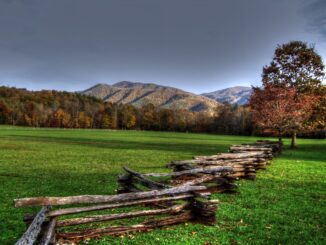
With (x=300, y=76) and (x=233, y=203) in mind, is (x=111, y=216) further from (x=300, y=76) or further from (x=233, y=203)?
(x=300, y=76)

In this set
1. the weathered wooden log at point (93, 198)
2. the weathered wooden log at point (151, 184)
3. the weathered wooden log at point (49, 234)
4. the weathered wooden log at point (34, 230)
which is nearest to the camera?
the weathered wooden log at point (34, 230)

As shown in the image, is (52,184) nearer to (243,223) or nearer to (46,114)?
(243,223)

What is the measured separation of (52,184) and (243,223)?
8262 mm

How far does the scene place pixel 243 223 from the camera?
7.70 metres

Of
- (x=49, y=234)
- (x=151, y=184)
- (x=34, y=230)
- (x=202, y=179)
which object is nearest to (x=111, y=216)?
(x=49, y=234)

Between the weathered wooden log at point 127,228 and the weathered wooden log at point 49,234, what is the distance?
332mm

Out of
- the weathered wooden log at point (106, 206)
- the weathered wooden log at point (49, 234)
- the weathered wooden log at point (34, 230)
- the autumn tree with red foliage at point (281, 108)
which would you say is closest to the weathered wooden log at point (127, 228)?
the weathered wooden log at point (49, 234)

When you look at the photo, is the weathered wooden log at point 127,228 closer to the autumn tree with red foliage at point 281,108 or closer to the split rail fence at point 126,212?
the split rail fence at point 126,212

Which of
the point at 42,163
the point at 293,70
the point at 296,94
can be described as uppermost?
the point at 293,70

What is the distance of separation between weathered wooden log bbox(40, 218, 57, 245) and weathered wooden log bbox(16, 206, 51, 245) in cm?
18

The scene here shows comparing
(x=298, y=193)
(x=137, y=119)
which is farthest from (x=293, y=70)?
(x=137, y=119)

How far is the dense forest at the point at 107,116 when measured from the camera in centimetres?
12050

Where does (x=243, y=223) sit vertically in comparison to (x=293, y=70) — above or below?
below

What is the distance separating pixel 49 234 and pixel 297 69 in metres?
32.1
